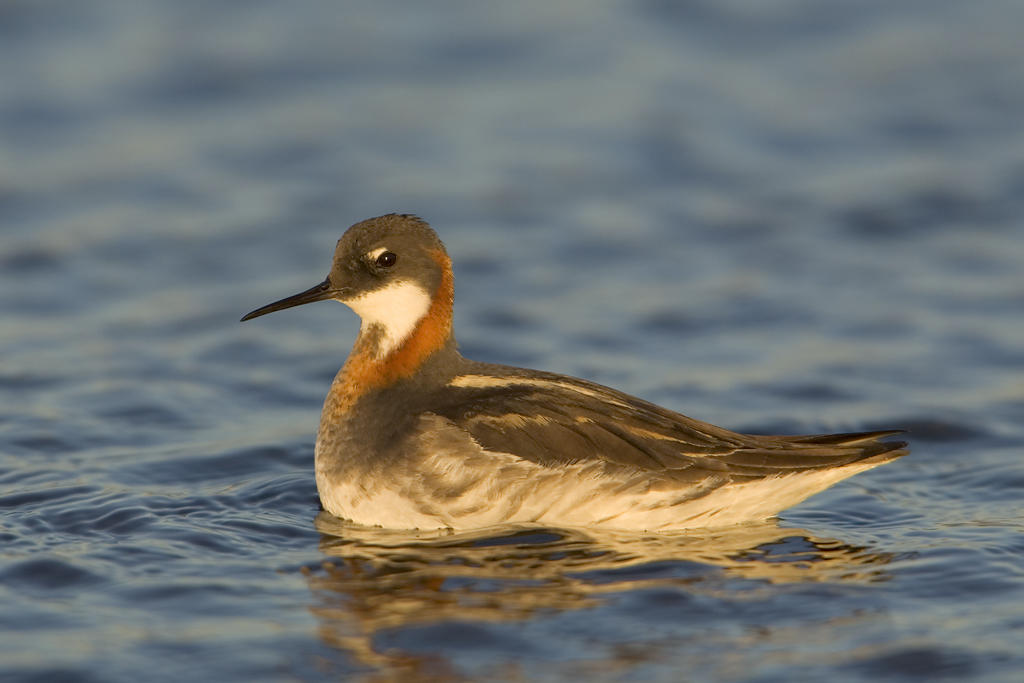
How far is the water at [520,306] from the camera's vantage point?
7863 mm

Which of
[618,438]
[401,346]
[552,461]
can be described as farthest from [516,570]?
[401,346]

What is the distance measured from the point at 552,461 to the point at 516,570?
0.79m

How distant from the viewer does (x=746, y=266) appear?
14281 mm

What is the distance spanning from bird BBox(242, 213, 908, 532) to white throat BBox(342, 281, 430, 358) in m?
0.32

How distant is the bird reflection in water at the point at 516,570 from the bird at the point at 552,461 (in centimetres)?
12

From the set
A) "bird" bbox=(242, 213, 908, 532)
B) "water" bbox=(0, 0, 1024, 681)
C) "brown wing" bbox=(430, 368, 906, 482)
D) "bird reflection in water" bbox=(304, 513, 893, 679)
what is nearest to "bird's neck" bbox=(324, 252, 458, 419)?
"bird" bbox=(242, 213, 908, 532)

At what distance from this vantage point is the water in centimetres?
786

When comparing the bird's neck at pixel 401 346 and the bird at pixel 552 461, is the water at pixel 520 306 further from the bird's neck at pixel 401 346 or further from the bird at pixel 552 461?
the bird's neck at pixel 401 346

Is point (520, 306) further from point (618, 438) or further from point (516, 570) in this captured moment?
point (516, 570)

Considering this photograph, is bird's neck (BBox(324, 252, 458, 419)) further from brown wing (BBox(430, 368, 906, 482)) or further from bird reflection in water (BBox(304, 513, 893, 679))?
bird reflection in water (BBox(304, 513, 893, 679))

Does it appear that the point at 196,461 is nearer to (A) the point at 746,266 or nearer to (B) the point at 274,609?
(B) the point at 274,609

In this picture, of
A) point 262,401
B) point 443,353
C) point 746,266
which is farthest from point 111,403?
point 746,266

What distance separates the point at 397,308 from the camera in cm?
975

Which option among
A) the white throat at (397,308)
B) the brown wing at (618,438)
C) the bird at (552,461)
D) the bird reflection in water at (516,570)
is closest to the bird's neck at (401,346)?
the white throat at (397,308)
